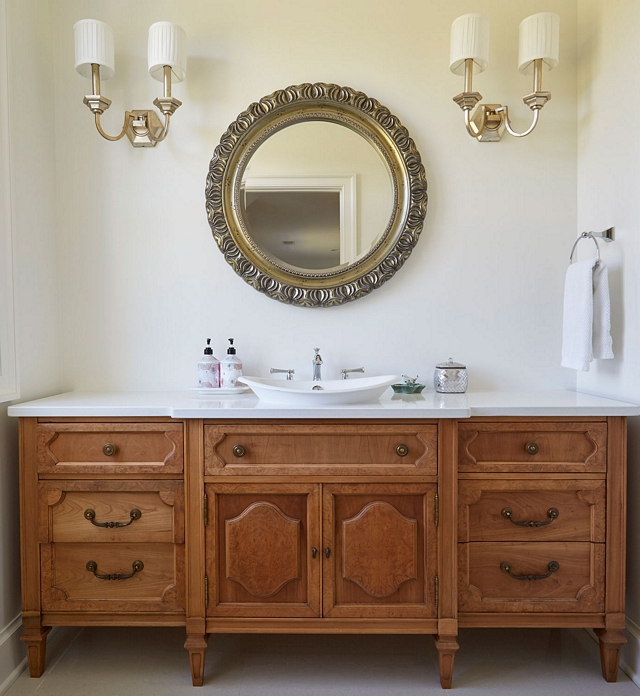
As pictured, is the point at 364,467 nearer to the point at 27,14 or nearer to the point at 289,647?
the point at 289,647

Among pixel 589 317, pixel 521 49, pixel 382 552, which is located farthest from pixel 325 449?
pixel 521 49

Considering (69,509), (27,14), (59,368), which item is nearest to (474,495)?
(69,509)

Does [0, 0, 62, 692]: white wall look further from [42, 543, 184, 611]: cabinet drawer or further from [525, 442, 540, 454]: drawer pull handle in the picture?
[525, 442, 540, 454]: drawer pull handle

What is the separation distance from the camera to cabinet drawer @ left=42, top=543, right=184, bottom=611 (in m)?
1.66

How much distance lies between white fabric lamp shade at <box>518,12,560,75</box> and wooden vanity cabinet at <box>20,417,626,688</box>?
1.28 metres

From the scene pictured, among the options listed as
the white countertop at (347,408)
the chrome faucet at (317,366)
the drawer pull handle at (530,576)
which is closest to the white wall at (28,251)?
the white countertop at (347,408)

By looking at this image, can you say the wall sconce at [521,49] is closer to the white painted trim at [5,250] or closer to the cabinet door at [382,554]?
the cabinet door at [382,554]

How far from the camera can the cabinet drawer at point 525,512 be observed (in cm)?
163

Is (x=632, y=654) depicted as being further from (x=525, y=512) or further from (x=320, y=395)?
(x=320, y=395)

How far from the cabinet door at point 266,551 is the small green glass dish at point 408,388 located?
55cm

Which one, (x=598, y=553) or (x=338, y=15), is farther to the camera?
(x=338, y=15)

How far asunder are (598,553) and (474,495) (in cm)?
43

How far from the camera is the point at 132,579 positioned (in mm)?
1662

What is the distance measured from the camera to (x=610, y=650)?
164cm
